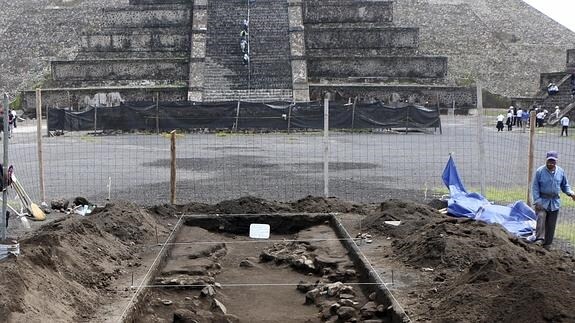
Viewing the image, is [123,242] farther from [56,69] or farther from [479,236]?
[56,69]

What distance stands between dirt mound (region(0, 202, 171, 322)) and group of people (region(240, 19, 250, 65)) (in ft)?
89.7

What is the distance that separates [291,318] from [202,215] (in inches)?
178

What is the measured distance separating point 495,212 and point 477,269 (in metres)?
4.14

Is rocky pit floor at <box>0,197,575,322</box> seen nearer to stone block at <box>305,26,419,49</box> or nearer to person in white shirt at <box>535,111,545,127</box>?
person in white shirt at <box>535,111,545,127</box>

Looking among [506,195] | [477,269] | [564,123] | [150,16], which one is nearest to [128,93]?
[150,16]

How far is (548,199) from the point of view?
9570mm

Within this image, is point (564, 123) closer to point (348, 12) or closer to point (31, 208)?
point (348, 12)

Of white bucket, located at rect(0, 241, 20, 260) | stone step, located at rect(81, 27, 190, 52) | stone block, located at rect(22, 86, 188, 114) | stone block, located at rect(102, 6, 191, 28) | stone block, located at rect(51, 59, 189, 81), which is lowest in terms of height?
white bucket, located at rect(0, 241, 20, 260)

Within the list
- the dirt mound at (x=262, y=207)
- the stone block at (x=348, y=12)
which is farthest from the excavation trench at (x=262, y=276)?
the stone block at (x=348, y=12)

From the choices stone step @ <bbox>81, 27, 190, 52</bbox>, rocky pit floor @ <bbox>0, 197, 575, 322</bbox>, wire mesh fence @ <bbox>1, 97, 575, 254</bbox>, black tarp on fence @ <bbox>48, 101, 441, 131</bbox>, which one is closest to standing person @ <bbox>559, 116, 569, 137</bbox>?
wire mesh fence @ <bbox>1, 97, 575, 254</bbox>

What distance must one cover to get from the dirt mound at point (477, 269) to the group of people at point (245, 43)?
91.2 feet

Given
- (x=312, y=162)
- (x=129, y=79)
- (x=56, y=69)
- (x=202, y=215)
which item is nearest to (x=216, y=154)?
(x=312, y=162)

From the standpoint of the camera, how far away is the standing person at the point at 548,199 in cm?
954

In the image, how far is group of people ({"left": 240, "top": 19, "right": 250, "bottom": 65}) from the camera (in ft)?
122
